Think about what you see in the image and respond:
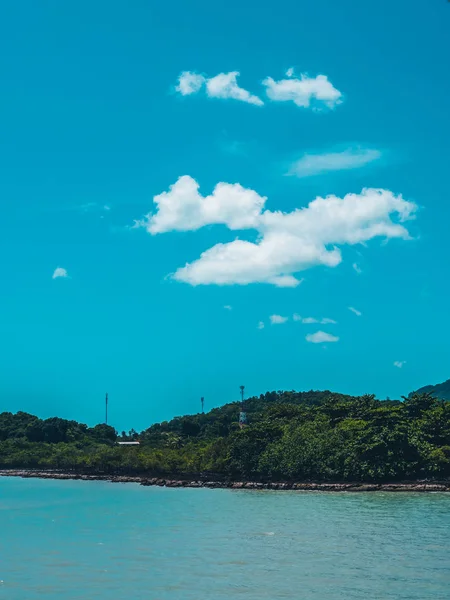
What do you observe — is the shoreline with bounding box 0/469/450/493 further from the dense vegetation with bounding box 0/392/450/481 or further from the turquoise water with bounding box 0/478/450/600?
the turquoise water with bounding box 0/478/450/600

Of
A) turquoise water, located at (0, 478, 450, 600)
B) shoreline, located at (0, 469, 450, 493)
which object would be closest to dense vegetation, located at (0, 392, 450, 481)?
shoreline, located at (0, 469, 450, 493)

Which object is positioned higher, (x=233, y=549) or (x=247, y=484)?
(x=247, y=484)

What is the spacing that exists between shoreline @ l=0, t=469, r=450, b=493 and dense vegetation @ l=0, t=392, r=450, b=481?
1396 mm

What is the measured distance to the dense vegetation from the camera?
204ft

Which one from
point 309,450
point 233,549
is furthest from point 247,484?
point 233,549

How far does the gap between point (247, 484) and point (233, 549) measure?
131ft

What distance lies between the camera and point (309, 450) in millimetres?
68750

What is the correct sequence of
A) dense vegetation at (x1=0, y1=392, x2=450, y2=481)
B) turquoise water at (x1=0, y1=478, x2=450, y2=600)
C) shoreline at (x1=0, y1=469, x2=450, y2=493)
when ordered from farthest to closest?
dense vegetation at (x1=0, y1=392, x2=450, y2=481), shoreline at (x1=0, y1=469, x2=450, y2=493), turquoise water at (x1=0, y1=478, x2=450, y2=600)

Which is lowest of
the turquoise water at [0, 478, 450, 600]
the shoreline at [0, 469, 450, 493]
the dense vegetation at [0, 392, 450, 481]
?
the turquoise water at [0, 478, 450, 600]

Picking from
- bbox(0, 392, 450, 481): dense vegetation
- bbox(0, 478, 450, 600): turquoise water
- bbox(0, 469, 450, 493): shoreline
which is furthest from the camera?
bbox(0, 392, 450, 481): dense vegetation

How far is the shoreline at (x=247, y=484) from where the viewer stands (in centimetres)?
5903

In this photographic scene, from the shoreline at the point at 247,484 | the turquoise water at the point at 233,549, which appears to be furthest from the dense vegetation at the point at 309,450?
the turquoise water at the point at 233,549

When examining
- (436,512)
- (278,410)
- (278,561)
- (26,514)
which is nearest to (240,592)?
(278,561)

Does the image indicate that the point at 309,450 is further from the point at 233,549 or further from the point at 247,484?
the point at 233,549
